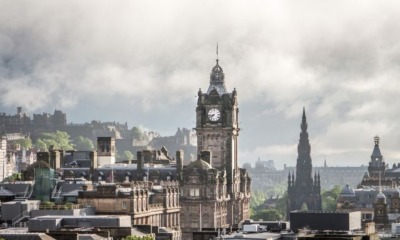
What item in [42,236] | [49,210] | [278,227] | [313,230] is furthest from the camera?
[49,210]

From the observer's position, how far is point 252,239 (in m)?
144

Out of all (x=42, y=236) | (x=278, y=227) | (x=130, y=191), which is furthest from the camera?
(x=130, y=191)

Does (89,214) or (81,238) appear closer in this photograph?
(81,238)

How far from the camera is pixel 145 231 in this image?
17212cm

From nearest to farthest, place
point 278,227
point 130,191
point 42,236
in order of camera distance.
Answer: point 42,236, point 278,227, point 130,191

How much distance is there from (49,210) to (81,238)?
3348 centimetres

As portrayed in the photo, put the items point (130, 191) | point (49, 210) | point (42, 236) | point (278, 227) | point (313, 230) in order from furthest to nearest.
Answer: point (130, 191) → point (49, 210) → point (278, 227) → point (313, 230) → point (42, 236)

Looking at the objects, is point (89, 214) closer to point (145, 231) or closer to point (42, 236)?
point (145, 231)

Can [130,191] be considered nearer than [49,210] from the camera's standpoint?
No

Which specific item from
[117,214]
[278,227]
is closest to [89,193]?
[117,214]

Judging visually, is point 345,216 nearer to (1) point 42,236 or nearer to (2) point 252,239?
(2) point 252,239

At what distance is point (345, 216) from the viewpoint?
15388cm

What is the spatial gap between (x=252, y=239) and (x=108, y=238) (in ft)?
49.0

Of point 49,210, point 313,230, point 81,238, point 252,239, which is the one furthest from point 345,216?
point 49,210
